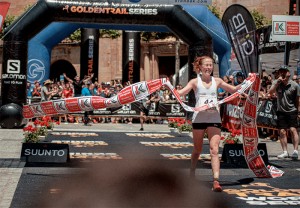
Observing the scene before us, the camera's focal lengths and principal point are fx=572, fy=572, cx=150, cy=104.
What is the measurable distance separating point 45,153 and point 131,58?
20.8 meters

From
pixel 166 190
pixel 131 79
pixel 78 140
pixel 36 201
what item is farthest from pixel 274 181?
pixel 131 79

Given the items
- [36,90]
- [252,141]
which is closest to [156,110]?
[36,90]

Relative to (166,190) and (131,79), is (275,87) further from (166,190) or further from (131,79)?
(131,79)

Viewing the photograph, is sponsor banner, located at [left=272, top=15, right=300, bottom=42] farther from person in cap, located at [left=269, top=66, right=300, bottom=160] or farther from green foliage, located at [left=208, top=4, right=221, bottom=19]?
green foliage, located at [left=208, top=4, right=221, bottom=19]

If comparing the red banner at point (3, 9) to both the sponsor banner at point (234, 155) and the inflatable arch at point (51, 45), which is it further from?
the inflatable arch at point (51, 45)

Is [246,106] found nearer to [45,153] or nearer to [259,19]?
[45,153]

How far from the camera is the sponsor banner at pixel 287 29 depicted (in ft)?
48.5

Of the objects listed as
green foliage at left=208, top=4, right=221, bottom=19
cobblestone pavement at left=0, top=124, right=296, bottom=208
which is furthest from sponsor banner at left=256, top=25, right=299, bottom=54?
green foliage at left=208, top=4, right=221, bottom=19

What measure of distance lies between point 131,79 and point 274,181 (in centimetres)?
2222

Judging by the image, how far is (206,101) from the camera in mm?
8578

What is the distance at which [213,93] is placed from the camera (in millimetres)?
8625

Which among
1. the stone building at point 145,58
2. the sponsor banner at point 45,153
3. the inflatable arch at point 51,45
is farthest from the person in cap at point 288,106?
the stone building at point 145,58

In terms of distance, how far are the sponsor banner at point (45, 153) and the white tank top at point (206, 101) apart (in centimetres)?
328

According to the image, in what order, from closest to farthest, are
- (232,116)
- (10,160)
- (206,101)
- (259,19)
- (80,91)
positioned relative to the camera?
(206,101) < (10,160) < (232,116) < (80,91) < (259,19)
